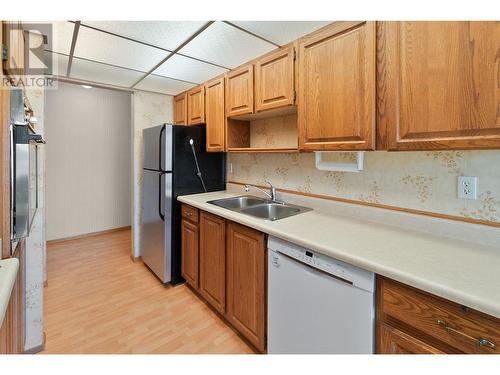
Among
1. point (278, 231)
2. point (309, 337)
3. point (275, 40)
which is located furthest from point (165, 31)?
point (309, 337)

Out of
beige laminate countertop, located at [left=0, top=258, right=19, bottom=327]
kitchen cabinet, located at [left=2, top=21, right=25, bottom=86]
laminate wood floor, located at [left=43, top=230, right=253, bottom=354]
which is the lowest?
laminate wood floor, located at [left=43, top=230, right=253, bottom=354]

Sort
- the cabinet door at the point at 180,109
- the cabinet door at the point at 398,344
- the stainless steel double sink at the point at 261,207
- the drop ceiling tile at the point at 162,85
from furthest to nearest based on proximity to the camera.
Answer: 1. the cabinet door at the point at 180,109
2. the drop ceiling tile at the point at 162,85
3. the stainless steel double sink at the point at 261,207
4. the cabinet door at the point at 398,344

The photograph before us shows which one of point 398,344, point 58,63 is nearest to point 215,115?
point 58,63

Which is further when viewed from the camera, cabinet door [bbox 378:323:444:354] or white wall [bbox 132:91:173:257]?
white wall [bbox 132:91:173:257]

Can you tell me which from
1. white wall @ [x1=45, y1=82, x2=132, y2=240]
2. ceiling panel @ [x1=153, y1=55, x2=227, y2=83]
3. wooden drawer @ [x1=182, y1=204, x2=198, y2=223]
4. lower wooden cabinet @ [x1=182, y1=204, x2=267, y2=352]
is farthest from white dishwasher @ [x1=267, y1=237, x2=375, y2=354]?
white wall @ [x1=45, y1=82, x2=132, y2=240]

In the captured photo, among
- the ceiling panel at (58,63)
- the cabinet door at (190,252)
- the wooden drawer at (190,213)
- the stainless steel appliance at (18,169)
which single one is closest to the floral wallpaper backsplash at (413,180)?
the wooden drawer at (190,213)

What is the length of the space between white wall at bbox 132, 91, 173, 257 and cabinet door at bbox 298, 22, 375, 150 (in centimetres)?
213

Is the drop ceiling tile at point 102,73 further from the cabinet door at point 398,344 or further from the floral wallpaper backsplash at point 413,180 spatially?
the cabinet door at point 398,344

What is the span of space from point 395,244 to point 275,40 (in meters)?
1.50

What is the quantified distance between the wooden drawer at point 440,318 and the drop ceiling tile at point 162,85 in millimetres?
2591

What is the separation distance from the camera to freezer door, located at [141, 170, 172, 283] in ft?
7.84

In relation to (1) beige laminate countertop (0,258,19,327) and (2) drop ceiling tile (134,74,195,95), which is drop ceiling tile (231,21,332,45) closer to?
(2) drop ceiling tile (134,74,195,95)

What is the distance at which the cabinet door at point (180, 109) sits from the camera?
2.93 m
